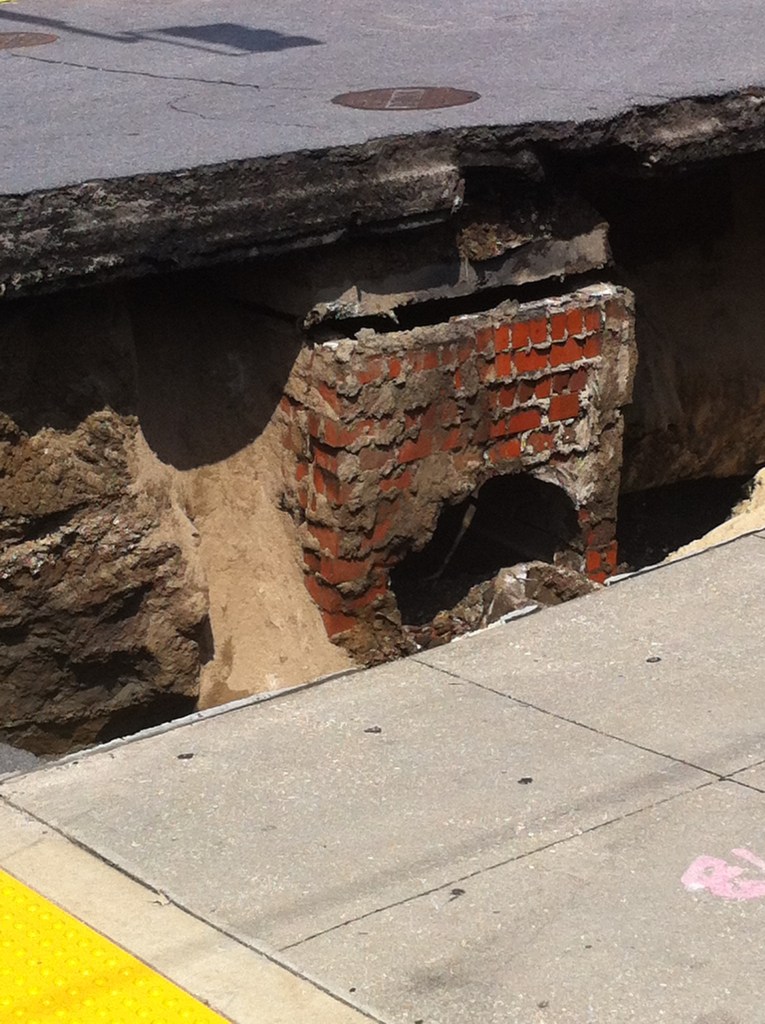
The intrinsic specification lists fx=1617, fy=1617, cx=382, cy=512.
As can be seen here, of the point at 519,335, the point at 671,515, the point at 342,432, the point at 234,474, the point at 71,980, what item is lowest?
the point at 671,515

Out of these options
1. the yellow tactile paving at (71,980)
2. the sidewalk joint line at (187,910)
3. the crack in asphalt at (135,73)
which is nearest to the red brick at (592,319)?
the crack in asphalt at (135,73)

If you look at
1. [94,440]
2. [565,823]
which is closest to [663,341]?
[94,440]

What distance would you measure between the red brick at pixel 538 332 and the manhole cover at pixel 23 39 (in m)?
3.08

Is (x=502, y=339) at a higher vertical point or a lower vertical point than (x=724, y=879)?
higher

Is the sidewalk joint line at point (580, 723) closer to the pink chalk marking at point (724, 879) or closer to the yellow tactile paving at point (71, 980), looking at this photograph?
the pink chalk marking at point (724, 879)

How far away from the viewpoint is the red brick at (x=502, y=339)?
16.3 feet

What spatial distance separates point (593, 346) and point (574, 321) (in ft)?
0.40

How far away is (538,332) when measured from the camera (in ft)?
16.5

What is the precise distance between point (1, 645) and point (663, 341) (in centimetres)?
278

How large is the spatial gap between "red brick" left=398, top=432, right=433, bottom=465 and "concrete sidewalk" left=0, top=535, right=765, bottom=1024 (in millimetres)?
618

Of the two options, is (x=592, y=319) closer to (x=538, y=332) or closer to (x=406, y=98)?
(x=538, y=332)

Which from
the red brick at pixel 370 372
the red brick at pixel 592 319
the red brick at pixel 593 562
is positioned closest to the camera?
the red brick at pixel 370 372

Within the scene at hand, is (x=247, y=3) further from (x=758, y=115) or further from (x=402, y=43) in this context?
(x=758, y=115)

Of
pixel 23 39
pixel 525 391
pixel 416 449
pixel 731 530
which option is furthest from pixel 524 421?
pixel 23 39
